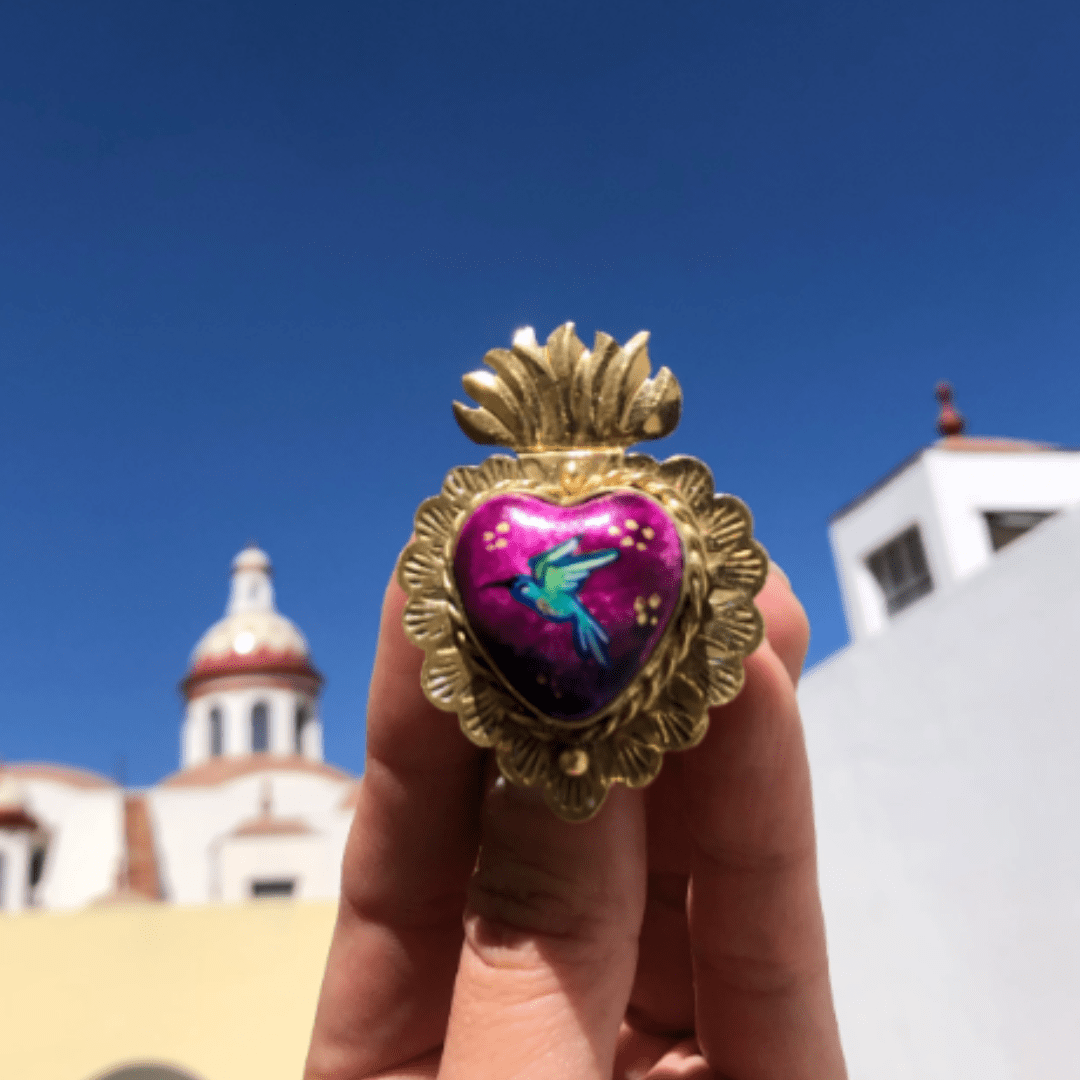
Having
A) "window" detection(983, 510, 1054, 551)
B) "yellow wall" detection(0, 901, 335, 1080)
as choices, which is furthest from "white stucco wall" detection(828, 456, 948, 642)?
"yellow wall" detection(0, 901, 335, 1080)

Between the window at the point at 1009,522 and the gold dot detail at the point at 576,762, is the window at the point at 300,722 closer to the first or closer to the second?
the window at the point at 1009,522

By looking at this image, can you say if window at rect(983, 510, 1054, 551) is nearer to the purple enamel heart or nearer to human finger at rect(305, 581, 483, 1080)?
human finger at rect(305, 581, 483, 1080)

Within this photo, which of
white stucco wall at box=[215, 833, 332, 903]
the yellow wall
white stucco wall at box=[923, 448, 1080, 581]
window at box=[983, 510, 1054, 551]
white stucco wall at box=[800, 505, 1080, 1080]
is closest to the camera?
white stucco wall at box=[800, 505, 1080, 1080]

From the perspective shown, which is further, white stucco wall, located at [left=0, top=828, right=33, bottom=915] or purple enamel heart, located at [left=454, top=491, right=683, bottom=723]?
white stucco wall, located at [left=0, top=828, right=33, bottom=915]

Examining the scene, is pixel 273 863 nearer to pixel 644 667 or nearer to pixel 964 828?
pixel 964 828

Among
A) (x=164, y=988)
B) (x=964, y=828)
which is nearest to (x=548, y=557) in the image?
(x=964, y=828)

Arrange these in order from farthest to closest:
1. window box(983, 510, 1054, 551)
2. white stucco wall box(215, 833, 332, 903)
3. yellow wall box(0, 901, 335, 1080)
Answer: white stucco wall box(215, 833, 332, 903), window box(983, 510, 1054, 551), yellow wall box(0, 901, 335, 1080)

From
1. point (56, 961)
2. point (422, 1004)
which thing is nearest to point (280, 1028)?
point (56, 961)

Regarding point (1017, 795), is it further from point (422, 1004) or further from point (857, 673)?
point (422, 1004)
